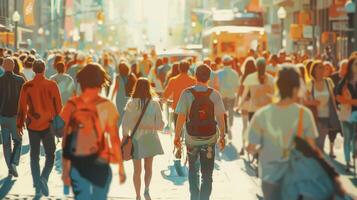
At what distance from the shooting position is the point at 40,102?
12.5 metres

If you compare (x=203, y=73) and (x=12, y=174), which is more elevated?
(x=203, y=73)

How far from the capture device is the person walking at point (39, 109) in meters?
12.4

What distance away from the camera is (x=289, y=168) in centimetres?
766

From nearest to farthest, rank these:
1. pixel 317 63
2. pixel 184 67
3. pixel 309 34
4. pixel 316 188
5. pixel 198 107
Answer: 1. pixel 316 188
2. pixel 198 107
3. pixel 317 63
4. pixel 184 67
5. pixel 309 34

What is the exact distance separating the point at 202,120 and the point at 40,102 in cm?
262

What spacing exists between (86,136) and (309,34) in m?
37.2

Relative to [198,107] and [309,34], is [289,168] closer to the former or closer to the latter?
[198,107]

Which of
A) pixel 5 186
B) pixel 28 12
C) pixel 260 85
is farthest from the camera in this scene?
pixel 28 12

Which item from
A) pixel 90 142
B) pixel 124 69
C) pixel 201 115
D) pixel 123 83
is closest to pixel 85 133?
pixel 90 142

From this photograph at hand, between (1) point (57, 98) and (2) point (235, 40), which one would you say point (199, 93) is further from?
(2) point (235, 40)

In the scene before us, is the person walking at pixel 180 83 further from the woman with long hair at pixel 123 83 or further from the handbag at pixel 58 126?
the handbag at pixel 58 126

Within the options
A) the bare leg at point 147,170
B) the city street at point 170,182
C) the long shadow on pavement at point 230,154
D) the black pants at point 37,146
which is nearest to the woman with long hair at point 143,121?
the bare leg at point 147,170

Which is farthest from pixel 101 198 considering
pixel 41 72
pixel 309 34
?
pixel 309 34

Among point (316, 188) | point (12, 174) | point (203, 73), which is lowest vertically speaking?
point (12, 174)
